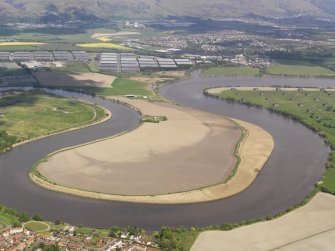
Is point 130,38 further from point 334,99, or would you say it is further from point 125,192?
point 125,192

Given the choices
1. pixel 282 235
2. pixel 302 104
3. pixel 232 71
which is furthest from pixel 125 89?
pixel 282 235

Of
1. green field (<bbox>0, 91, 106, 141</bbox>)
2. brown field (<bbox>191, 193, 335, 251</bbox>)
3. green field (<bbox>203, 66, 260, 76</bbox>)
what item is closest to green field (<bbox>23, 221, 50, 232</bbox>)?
brown field (<bbox>191, 193, 335, 251</bbox>)

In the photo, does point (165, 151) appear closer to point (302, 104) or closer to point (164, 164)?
point (164, 164)

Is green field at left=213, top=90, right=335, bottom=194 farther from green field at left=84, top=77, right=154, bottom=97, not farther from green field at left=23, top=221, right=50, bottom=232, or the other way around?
green field at left=23, top=221, right=50, bottom=232

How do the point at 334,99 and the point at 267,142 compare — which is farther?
the point at 334,99

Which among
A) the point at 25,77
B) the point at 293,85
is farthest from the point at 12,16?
the point at 293,85
